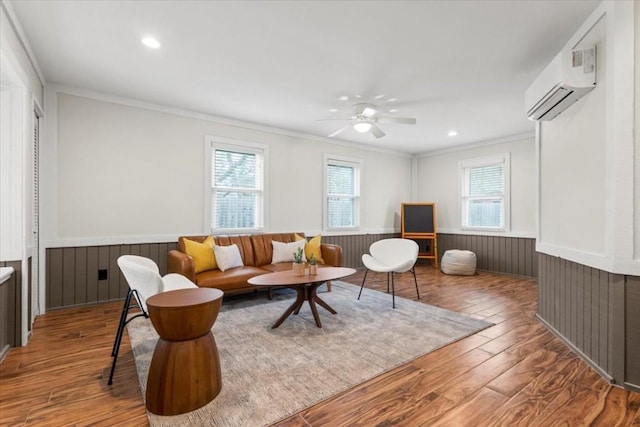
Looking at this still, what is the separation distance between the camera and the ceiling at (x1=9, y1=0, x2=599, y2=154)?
223 centimetres

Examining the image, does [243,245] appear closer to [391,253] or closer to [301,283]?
[301,283]

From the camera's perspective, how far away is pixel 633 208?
187 centimetres

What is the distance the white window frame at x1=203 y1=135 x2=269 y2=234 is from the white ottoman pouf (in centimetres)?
340

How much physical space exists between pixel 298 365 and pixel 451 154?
19.0 ft

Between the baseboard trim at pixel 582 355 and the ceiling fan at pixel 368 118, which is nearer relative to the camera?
the baseboard trim at pixel 582 355

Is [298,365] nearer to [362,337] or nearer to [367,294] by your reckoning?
[362,337]

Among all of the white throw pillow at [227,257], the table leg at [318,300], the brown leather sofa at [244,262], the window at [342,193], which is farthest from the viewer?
the window at [342,193]

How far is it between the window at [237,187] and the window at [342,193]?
136cm

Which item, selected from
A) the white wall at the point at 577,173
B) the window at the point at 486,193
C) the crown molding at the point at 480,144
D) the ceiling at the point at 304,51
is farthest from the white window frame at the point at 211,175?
the window at the point at 486,193

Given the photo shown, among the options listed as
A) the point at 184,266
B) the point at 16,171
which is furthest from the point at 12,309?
the point at 184,266

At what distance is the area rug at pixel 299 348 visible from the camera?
1.76 m

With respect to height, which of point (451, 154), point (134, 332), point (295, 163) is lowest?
point (134, 332)

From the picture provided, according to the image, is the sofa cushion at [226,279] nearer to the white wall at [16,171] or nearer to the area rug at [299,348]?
the area rug at [299,348]

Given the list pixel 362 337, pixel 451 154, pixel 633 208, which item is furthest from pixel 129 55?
pixel 451 154
